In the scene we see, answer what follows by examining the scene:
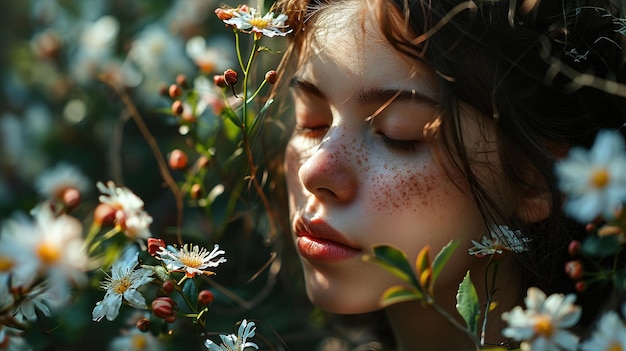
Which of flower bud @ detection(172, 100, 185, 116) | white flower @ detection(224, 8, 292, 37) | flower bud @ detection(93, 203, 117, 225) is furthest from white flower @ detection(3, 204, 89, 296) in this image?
flower bud @ detection(172, 100, 185, 116)

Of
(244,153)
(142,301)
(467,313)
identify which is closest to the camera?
(467,313)

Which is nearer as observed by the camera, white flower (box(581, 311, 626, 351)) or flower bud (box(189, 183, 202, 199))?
white flower (box(581, 311, 626, 351))

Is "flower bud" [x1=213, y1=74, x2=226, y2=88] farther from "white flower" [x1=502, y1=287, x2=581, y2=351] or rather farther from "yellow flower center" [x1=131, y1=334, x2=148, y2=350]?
"white flower" [x1=502, y1=287, x2=581, y2=351]

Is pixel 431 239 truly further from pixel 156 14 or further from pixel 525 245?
pixel 156 14

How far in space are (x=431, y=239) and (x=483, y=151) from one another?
133 mm

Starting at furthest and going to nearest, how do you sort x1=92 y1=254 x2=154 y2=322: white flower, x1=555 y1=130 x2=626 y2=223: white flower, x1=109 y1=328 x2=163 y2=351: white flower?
x1=109 y1=328 x2=163 y2=351: white flower → x1=92 y1=254 x2=154 y2=322: white flower → x1=555 y1=130 x2=626 y2=223: white flower

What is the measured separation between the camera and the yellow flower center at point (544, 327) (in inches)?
30.9

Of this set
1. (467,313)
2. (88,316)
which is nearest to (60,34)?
(88,316)

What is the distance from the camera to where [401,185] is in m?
1.07

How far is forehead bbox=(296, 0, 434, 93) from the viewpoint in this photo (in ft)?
3.52

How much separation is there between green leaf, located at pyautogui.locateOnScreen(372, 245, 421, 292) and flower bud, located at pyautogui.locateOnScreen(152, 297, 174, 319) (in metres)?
0.30

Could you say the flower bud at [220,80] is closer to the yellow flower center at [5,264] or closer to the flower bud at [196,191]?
the flower bud at [196,191]

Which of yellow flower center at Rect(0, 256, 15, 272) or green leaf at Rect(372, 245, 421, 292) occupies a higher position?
green leaf at Rect(372, 245, 421, 292)

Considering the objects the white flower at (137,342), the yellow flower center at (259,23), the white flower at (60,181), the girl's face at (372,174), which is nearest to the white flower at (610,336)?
the girl's face at (372,174)
